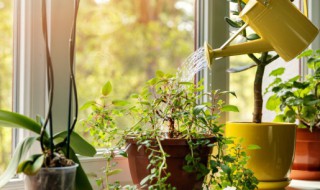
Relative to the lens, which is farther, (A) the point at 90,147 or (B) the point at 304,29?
(B) the point at 304,29

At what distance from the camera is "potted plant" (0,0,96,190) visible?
80cm

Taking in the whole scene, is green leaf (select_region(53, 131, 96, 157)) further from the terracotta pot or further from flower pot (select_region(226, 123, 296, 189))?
flower pot (select_region(226, 123, 296, 189))

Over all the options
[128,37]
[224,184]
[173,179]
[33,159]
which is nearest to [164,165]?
[173,179]

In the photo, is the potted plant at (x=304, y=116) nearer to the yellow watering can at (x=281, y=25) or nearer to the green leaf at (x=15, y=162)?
the yellow watering can at (x=281, y=25)

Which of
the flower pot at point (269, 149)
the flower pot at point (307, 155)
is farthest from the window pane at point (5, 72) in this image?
the flower pot at point (307, 155)

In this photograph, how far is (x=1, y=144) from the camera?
1151 millimetres

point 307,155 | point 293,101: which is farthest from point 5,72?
point 307,155

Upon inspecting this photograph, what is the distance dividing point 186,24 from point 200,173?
2.10ft

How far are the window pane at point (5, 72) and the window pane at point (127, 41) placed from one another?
0.19 meters

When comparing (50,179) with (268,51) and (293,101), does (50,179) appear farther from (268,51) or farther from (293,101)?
(293,101)

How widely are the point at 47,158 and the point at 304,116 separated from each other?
38.8 inches

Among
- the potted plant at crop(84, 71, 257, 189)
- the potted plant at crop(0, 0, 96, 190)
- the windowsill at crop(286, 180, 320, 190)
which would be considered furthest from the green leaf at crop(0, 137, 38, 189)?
the windowsill at crop(286, 180, 320, 190)

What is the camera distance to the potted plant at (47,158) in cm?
80

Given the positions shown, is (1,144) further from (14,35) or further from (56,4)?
(56,4)
